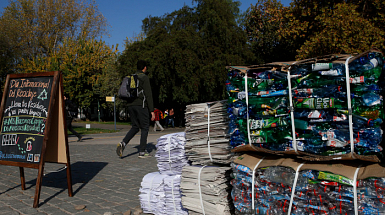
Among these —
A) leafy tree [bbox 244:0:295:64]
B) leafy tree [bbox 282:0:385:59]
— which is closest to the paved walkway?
leafy tree [bbox 282:0:385:59]

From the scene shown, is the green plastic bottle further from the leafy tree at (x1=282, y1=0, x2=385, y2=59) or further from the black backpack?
the leafy tree at (x1=282, y1=0, x2=385, y2=59)

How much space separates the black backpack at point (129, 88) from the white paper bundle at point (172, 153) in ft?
11.0

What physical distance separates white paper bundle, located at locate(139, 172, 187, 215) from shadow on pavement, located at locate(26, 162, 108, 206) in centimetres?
153

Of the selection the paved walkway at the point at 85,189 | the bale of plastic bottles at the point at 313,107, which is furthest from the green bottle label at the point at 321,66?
the paved walkway at the point at 85,189

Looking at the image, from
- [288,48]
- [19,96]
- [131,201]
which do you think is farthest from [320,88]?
[288,48]

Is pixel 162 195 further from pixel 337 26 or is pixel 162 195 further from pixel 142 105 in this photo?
pixel 337 26

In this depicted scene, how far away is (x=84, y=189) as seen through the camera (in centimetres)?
520

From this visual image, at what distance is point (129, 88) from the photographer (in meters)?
7.27

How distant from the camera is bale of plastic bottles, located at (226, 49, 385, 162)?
248cm

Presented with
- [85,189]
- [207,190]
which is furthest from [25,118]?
[207,190]

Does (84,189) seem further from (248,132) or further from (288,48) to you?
(288,48)

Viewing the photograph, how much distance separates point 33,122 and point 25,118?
0.22 meters

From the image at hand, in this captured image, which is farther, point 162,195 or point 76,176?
point 76,176

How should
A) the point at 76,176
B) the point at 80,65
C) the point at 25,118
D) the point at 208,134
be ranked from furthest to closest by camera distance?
1. the point at 80,65
2. the point at 76,176
3. the point at 25,118
4. the point at 208,134
